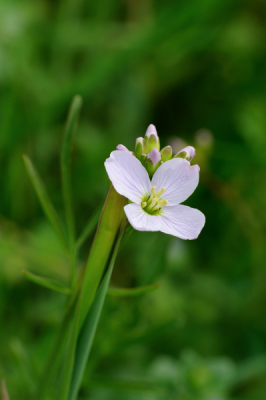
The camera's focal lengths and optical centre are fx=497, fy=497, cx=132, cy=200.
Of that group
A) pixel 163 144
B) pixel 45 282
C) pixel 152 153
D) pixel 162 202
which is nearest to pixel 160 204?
pixel 162 202

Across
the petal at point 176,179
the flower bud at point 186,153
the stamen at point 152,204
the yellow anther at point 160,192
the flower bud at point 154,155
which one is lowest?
the stamen at point 152,204

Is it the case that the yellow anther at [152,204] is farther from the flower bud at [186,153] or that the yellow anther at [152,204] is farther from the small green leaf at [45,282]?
the small green leaf at [45,282]

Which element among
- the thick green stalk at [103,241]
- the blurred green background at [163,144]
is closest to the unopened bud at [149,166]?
the thick green stalk at [103,241]

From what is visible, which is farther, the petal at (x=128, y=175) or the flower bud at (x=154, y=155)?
the flower bud at (x=154, y=155)

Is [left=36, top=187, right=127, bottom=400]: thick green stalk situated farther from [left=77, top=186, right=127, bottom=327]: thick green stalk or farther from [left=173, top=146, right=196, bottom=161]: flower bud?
[left=173, top=146, right=196, bottom=161]: flower bud

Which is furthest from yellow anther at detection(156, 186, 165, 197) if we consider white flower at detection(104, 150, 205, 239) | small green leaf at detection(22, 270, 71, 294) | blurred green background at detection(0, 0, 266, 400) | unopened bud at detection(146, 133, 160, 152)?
blurred green background at detection(0, 0, 266, 400)

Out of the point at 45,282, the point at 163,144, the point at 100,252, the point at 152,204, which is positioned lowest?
the point at 45,282

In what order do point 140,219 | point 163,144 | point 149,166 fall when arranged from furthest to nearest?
1. point 163,144
2. point 149,166
3. point 140,219

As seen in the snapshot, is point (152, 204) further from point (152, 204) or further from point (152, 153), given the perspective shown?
point (152, 153)

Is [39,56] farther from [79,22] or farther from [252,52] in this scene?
[252,52]
